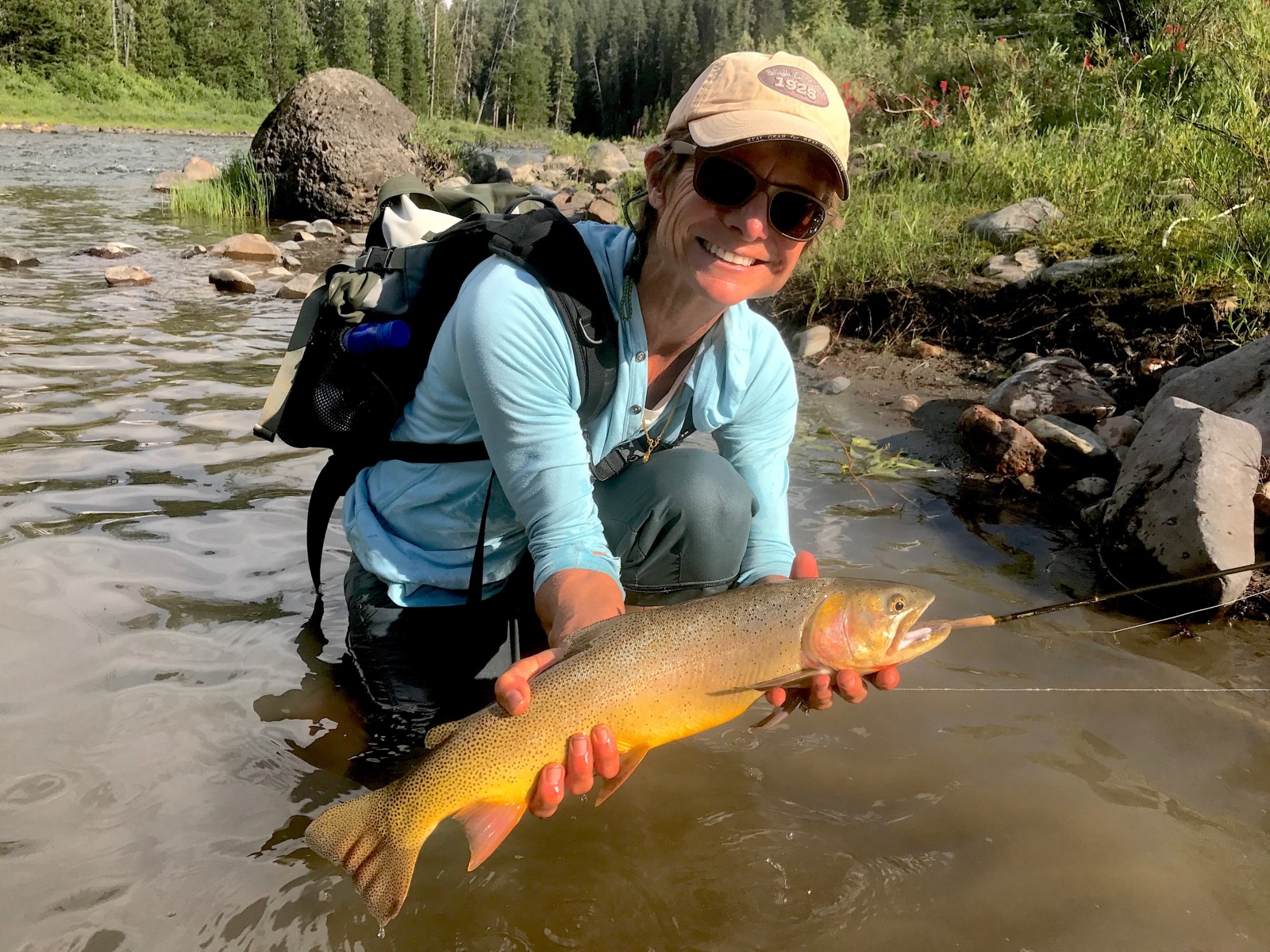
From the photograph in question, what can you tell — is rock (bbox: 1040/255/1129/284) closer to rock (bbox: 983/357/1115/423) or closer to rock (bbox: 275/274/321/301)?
rock (bbox: 983/357/1115/423)

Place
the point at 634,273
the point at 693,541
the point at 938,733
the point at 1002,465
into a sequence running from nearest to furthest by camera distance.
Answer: the point at 634,273 < the point at 693,541 < the point at 938,733 < the point at 1002,465

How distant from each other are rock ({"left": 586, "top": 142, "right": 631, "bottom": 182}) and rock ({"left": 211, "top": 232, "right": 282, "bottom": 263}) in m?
13.7

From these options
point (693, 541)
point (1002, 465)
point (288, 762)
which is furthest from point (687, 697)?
point (1002, 465)

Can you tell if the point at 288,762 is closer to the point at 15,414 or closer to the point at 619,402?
the point at 619,402

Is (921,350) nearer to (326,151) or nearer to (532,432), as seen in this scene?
(532,432)

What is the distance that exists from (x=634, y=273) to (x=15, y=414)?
4.96 m

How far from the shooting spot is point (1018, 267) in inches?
275

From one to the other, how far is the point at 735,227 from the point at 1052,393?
376 centimetres

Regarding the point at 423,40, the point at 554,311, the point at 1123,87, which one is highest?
the point at 423,40

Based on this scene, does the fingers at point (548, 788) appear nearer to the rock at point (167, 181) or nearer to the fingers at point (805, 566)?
the fingers at point (805, 566)

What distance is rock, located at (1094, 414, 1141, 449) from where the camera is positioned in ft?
16.5

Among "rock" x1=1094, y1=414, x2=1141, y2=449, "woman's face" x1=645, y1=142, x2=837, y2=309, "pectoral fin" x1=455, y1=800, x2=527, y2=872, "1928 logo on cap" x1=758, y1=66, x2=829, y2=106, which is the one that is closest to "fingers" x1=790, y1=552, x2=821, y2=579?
"woman's face" x1=645, y1=142, x2=837, y2=309

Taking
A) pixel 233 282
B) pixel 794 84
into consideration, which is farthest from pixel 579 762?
pixel 233 282

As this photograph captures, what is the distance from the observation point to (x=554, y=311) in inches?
99.1
